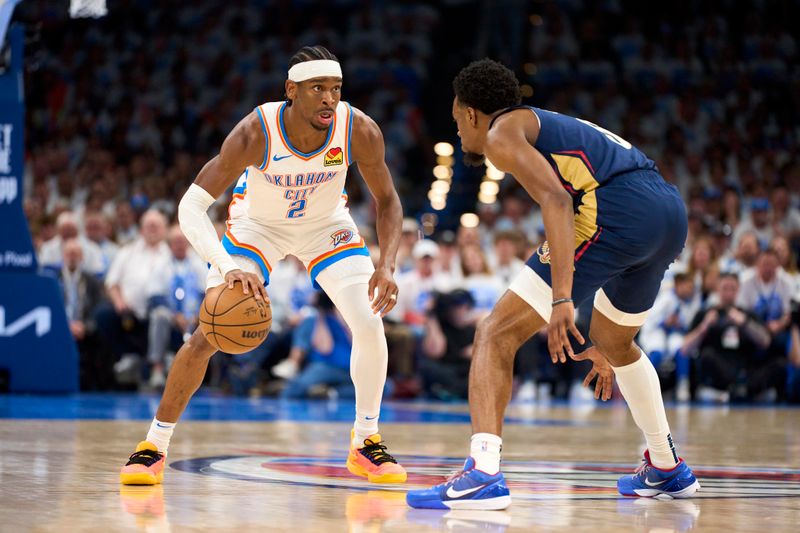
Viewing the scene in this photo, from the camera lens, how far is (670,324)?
44.3 ft

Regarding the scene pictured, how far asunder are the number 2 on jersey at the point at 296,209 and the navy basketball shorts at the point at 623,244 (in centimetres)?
140

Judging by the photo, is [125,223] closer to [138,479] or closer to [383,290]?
[383,290]

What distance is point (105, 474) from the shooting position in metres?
5.64

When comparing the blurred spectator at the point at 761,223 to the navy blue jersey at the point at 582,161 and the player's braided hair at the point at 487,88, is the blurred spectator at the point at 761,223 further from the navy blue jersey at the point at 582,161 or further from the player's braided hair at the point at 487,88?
the player's braided hair at the point at 487,88

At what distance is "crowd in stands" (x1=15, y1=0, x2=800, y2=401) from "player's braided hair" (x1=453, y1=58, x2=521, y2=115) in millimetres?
7300

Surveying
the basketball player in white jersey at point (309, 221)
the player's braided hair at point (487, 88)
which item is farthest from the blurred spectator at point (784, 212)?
the player's braided hair at point (487, 88)

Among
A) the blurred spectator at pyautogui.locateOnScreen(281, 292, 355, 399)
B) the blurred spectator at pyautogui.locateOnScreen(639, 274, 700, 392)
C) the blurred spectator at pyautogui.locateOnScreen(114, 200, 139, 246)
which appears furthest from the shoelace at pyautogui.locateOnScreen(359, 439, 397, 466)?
the blurred spectator at pyautogui.locateOnScreen(114, 200, 139, 246)

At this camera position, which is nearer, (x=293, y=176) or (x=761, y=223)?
(x=293, y=176)

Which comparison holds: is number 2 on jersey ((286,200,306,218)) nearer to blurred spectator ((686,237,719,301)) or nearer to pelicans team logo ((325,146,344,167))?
pelicans team logo ((325,146,344,167))

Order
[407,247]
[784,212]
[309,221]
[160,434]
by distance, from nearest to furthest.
Answer: [160,434], [309,221], [407,247], [784,212]

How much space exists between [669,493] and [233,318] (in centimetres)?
202

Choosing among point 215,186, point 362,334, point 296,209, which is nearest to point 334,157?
point 296,209

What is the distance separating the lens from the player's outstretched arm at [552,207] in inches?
185

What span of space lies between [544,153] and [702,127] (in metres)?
14.3
